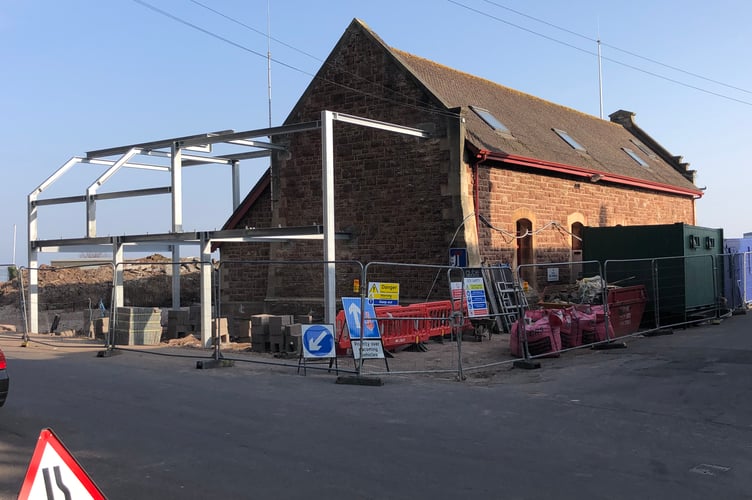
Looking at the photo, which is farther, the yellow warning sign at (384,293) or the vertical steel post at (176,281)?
the vertical steel post at (176,281)

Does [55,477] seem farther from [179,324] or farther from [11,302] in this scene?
[11,302]

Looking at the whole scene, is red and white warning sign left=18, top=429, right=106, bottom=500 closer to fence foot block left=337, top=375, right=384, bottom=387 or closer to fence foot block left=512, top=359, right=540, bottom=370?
fence foot block left=337, top=375, right=384, bottom=387

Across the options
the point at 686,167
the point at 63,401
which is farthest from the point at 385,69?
the point at 686,167

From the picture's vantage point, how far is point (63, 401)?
9.53 metres

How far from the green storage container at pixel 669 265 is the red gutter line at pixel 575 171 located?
7.28 feet

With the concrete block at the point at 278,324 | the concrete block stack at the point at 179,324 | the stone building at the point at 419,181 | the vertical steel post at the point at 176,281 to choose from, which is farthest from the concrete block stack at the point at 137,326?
the concrete block at the point at 278,324

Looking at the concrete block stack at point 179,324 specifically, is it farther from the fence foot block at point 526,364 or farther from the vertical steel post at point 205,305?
the fence foot block at point 526,364

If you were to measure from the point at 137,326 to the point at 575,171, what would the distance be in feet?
44.7

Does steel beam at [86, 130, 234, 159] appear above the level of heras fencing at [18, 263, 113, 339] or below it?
above

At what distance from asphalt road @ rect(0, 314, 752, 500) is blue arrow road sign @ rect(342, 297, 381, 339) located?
890mm

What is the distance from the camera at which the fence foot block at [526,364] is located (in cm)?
1230

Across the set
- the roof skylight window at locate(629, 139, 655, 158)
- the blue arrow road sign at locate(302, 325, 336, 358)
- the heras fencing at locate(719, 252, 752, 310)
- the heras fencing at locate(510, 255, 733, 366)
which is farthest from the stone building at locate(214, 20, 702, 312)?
the roof skylight window at locate(629, 139, 655, 158)

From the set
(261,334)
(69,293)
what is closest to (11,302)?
(69,293)

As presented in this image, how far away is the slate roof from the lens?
1983cm
